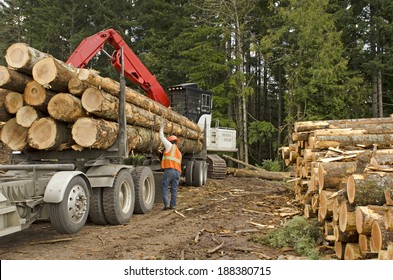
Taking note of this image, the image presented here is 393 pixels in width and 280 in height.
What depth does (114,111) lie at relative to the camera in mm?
8242

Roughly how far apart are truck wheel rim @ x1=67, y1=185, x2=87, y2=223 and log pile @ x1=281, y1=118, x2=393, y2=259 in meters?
3.83

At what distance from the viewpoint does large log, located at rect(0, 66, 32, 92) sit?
283 inches

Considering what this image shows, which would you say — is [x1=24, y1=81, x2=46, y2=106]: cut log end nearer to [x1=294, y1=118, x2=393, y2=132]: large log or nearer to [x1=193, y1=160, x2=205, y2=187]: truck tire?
[x1=294, y1=118, x2=393, y2=132]: large log

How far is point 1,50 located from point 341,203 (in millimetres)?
32911

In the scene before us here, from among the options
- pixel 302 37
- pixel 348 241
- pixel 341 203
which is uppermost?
pixel 302 37

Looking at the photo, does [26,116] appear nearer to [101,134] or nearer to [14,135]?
[14,135]

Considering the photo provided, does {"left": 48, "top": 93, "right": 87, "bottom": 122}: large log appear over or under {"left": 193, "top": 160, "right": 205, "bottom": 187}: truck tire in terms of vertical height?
over

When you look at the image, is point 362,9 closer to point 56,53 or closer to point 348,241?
point 56,53

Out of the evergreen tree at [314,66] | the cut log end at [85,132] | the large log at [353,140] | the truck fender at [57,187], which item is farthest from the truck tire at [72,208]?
the evergreen tree at [314,66]

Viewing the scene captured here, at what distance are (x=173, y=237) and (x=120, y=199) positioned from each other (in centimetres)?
162

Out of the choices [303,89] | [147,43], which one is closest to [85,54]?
[303,89]

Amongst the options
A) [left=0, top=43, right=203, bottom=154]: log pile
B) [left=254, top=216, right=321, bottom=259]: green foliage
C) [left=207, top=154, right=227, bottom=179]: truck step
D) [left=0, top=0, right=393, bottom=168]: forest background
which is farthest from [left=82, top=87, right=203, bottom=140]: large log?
[left=0, top=0, right=393, bottom=168]: forest background

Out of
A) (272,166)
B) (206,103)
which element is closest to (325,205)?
(206,103)

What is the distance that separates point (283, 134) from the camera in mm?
28391
